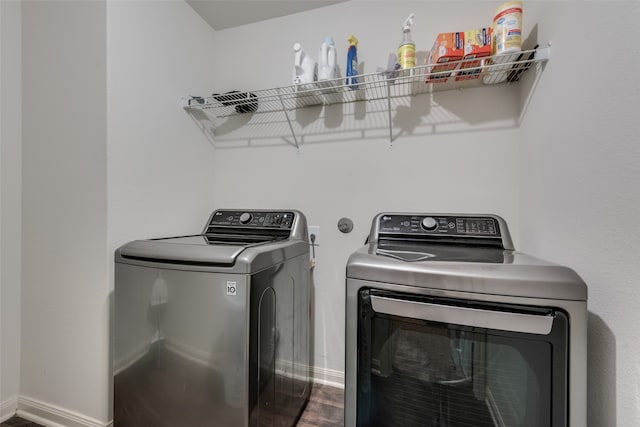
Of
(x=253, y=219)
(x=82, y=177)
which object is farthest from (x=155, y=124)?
(x=253, y=219)

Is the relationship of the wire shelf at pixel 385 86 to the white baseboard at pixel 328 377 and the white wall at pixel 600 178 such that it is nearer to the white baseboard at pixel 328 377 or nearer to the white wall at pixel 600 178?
the white wall at pixel 600 178

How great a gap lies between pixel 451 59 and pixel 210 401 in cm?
160

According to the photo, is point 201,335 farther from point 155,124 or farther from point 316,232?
point 155,124

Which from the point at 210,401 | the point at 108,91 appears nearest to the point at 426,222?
the point at 210,401

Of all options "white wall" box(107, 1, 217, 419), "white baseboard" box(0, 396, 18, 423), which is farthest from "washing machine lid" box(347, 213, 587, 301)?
"white baseboard" box(0, 396, 18, 423)

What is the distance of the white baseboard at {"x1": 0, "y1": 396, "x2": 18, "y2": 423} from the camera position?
4.29 ft

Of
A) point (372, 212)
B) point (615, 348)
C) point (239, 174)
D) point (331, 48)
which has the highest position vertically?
point (331, 48)

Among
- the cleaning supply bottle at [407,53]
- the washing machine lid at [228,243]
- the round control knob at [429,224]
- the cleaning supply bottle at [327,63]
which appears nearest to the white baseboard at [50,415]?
the washing machine lid at [228,243]

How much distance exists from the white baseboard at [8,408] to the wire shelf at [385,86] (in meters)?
1.75

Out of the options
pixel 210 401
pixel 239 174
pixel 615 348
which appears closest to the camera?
pixel 615 348

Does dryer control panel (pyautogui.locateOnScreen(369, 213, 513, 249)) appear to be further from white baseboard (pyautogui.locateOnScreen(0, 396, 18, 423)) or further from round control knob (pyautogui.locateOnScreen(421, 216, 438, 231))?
white baseboard (pyautogui.locateOnScreen(0, 396, 18, 423))

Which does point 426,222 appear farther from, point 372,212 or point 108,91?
point 108,91

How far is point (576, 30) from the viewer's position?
832 mm

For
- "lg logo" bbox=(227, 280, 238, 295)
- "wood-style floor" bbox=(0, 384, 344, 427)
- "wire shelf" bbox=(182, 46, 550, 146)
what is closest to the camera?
"lg logo" bbox=(227, 280, 238, 295)
